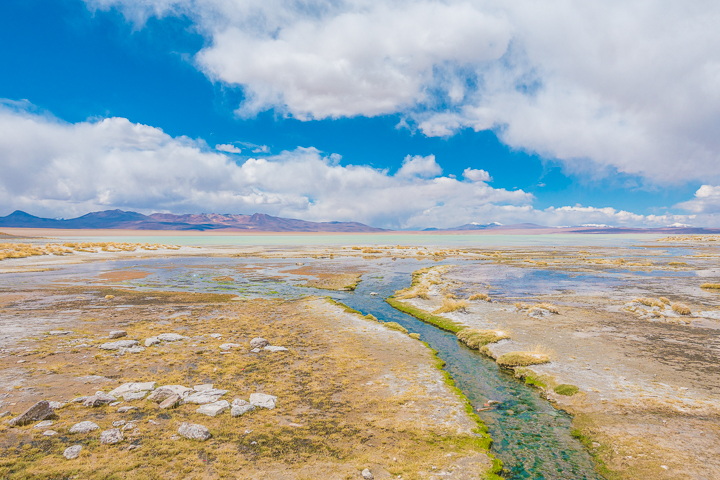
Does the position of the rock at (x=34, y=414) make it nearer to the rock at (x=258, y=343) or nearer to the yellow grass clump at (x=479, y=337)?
the rock at (x=258, y=343)

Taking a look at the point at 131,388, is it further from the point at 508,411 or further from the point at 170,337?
the point at 508,411

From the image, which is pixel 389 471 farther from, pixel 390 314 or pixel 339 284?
pixel 339 284

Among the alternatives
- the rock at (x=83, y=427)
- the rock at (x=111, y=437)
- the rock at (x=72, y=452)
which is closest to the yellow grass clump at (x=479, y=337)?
the rock at (x=111, y=437)

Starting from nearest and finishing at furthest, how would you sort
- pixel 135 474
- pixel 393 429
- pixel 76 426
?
pixel 135 474 → pixel 76 426 → pixel 393 429

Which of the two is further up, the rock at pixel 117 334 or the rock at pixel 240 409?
the rock at pixel 117 334

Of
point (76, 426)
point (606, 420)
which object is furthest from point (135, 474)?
point (606, 420)

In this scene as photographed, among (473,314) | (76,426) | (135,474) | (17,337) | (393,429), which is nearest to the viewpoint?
(135,474)

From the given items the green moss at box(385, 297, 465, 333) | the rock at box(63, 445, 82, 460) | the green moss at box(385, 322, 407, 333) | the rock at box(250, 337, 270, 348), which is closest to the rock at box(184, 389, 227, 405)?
Answer: the rock at box(63, 445, 82, 460)
